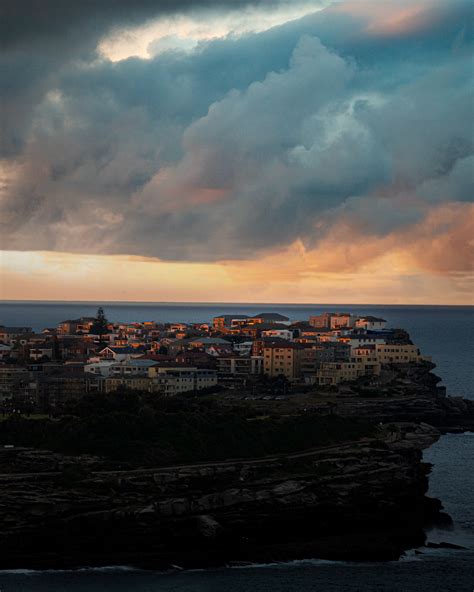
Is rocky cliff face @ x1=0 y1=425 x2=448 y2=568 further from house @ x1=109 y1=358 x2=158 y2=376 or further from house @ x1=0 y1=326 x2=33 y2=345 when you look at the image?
house @ x1=0 y1=326 x2=33 y2=345

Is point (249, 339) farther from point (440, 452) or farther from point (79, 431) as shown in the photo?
point (79, 431)

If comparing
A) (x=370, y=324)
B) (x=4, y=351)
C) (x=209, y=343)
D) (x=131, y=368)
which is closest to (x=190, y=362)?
(x=131, y=368)

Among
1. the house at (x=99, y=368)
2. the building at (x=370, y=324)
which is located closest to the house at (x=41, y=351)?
the house at (x=99, y=368)

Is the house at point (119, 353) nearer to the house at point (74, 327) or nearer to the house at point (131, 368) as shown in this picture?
the house at point (131, 368)

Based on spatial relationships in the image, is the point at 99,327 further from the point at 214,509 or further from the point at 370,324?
the point at 214,509

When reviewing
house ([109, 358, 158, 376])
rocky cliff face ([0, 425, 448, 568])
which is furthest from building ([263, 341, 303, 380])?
rocky cliff face ([0, 425, 448, 568])
